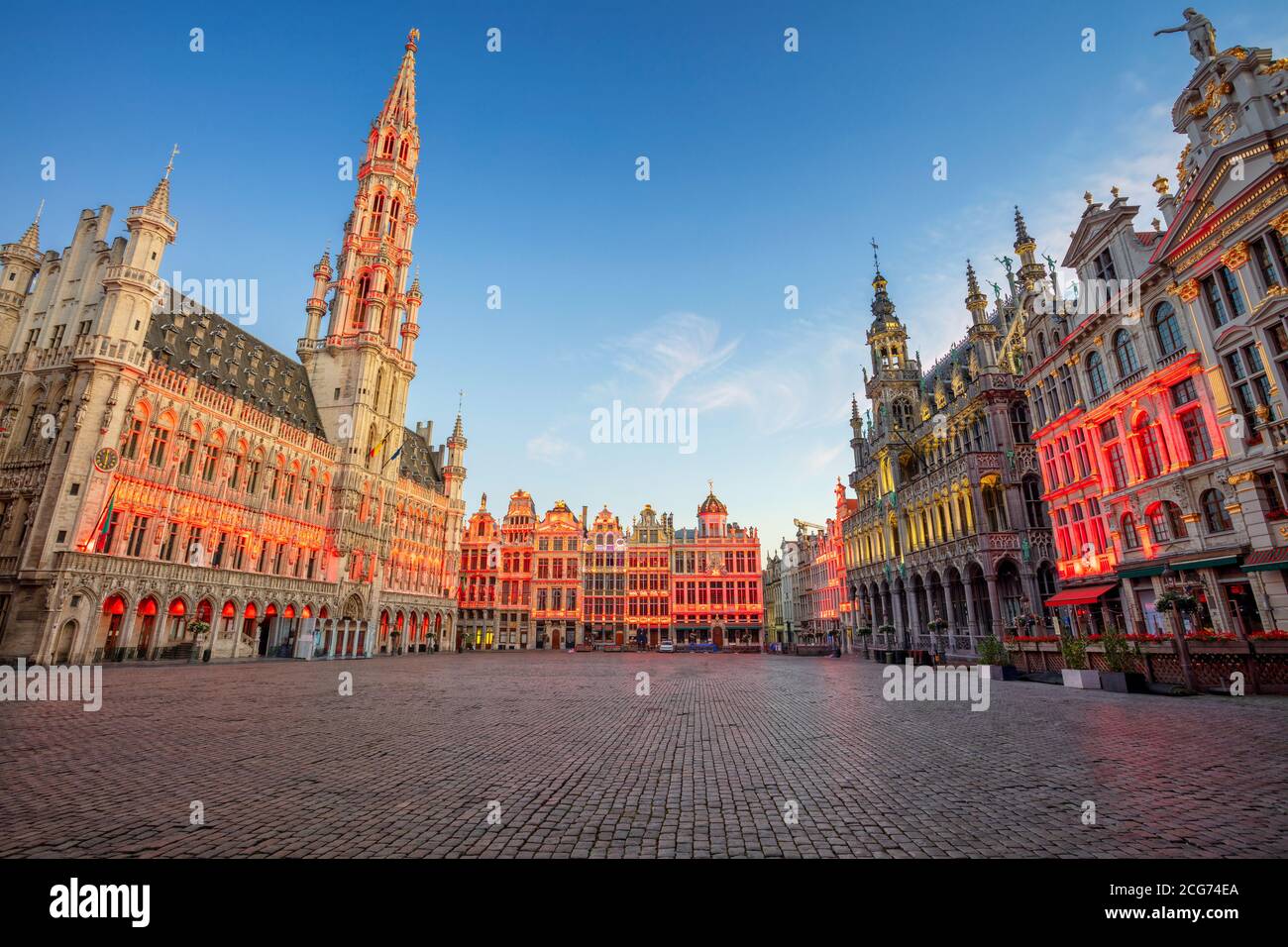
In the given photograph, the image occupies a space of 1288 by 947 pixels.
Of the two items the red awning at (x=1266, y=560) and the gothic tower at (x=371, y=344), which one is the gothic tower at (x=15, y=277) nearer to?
the gothic tower at (x=371, y=344)

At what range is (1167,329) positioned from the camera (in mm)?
24078

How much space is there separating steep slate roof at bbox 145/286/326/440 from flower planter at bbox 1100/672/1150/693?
164 ft

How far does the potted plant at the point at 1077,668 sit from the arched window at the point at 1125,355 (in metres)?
13.7

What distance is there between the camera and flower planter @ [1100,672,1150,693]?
17219 millimetres

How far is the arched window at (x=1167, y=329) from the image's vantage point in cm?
2345

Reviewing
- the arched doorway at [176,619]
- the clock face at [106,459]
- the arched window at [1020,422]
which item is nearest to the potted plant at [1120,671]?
the arched window at [1020,422]

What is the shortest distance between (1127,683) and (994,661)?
22.3ft

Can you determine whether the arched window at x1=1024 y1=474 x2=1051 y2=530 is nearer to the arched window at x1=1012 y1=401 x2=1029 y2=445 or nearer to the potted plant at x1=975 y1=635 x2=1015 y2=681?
the arched window at x1=1012 y1=401 x2=1029 y2=445

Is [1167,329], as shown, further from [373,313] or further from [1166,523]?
[373,313]

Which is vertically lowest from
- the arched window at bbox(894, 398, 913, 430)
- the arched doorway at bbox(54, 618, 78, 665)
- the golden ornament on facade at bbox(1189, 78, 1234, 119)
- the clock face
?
the arched doorway at bbox(54, 618, 78, 665)

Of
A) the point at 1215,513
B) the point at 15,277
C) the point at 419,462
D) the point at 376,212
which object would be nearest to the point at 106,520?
the point at 15,277

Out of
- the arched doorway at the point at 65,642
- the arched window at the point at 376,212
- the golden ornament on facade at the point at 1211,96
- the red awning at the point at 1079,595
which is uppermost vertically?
the arched window at the point at 376,212

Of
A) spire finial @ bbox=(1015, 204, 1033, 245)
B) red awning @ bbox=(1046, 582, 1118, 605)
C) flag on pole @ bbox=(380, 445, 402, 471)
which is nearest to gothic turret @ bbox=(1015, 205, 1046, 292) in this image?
spire finial @ bbox=(1015, 204, 1033, 245)
